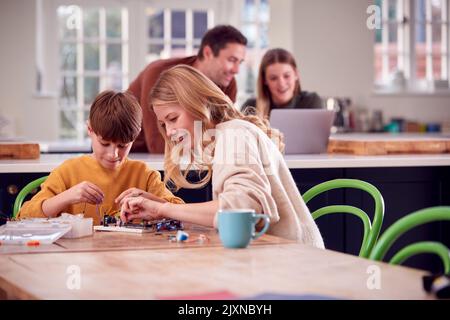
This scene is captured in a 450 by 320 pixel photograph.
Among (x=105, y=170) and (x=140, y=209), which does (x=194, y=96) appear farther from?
(x=105, y=170)

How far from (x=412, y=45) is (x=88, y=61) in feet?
10.3

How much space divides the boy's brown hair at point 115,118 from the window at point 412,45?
5.71 meters

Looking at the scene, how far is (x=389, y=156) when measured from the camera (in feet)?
12.3

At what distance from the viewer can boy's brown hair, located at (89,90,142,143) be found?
7.68 ft

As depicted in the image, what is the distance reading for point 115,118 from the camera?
2.35 metres

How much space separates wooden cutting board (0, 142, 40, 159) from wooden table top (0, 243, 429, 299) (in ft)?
6.31

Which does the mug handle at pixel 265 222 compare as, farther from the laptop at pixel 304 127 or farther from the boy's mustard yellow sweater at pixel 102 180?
the laptop at pixel 304 127

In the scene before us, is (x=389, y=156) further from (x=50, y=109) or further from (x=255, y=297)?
(x=50, y=109)

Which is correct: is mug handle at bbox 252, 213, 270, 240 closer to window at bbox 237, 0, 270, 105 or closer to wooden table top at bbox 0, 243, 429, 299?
wooden table top at bbox 0, 243, 429, 299

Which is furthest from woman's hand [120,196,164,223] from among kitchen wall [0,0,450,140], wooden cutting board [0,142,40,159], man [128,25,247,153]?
kitchen wall [0,0,450,140]

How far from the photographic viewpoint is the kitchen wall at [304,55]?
6789mm

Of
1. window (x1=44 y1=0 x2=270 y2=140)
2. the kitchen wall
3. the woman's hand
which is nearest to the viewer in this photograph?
the woman's hand

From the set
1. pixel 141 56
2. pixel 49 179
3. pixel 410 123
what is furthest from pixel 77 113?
pixel 49 179

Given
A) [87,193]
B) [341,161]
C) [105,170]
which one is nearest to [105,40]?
[341,161]
